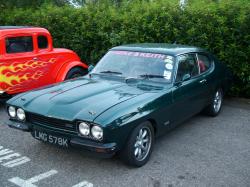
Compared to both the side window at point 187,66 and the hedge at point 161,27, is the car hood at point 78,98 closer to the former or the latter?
the side window at point 187,66

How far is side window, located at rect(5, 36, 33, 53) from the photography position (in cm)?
773

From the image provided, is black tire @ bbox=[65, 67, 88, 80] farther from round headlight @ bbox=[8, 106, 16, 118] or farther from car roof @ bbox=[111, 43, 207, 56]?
round headlight @ bbox=[8, 106, 16, 118]

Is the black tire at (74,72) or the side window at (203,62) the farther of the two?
the black tire at (74,72)

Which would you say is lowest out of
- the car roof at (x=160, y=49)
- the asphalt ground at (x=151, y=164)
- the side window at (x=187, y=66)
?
the asphalt ground at (x=151, y=164)

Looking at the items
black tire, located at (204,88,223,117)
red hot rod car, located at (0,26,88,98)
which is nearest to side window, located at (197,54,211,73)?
black tire, located at (204,88,223,117)

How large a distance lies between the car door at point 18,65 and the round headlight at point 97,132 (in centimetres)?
383

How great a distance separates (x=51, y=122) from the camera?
15.4 feet

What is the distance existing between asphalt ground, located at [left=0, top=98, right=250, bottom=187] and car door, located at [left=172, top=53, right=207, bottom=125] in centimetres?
47

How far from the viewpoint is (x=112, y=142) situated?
440 cm

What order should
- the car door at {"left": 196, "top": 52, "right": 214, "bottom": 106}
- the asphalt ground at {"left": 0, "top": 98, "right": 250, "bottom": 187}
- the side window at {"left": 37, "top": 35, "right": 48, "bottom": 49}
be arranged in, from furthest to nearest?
the side window at {"left": 37, "top": 35, "right": 48, "bottom": 49}, the car door at {"left": 196, "top": 52, "right": 214, "bottom": 106}, the asphalt ground at {"left": 0, "top": 98, "right": 250, "bottom": 187}

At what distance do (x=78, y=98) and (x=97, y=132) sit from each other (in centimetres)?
76

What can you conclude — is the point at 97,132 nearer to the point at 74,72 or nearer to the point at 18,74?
the point at 18,74

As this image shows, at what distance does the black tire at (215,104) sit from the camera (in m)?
7.11

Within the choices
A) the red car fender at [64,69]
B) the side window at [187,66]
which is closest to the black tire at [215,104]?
the side window at [187,66]
